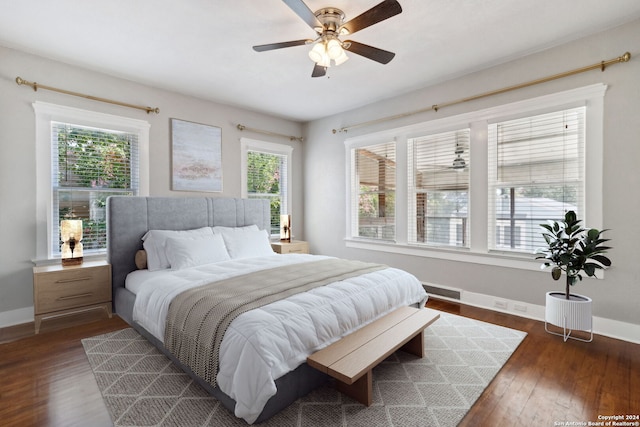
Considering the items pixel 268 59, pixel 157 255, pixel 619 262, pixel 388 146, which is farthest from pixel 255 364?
pixel 388 146

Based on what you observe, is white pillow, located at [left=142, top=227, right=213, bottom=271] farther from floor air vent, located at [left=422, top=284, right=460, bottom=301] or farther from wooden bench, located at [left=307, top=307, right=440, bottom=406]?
floor air vent, located at [left=422, top=284, right=460, bottom=301]

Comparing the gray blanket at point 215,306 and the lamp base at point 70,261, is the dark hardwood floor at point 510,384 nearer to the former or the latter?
the gray blanket at point 215,306

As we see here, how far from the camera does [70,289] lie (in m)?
3.06

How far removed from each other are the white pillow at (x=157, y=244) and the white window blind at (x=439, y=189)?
2.93 m

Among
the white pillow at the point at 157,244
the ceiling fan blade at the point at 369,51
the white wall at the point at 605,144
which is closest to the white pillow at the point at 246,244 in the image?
the white pillow at the point at 157,244

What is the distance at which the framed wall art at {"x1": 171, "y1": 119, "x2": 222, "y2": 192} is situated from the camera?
416cm

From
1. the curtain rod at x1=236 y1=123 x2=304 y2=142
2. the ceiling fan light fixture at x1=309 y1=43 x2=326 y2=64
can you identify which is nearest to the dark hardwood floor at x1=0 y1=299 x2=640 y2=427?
the ceiling fan light fixture at x1=309 y1=43 x2=326 y2=64

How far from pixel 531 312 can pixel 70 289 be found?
4815 mm

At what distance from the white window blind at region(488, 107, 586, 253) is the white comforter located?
4.64 feet

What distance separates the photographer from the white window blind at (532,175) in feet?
10.1

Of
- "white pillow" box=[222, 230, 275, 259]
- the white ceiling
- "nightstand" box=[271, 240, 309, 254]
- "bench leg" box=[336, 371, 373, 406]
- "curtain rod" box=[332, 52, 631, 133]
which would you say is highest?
the white ceiling

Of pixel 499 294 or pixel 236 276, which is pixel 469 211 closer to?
pixel 499 294

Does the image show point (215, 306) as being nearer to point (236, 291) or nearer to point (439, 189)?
point (236, 291)

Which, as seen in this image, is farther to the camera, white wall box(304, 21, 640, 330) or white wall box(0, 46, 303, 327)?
white wall box(0, 46, 303, 327)
